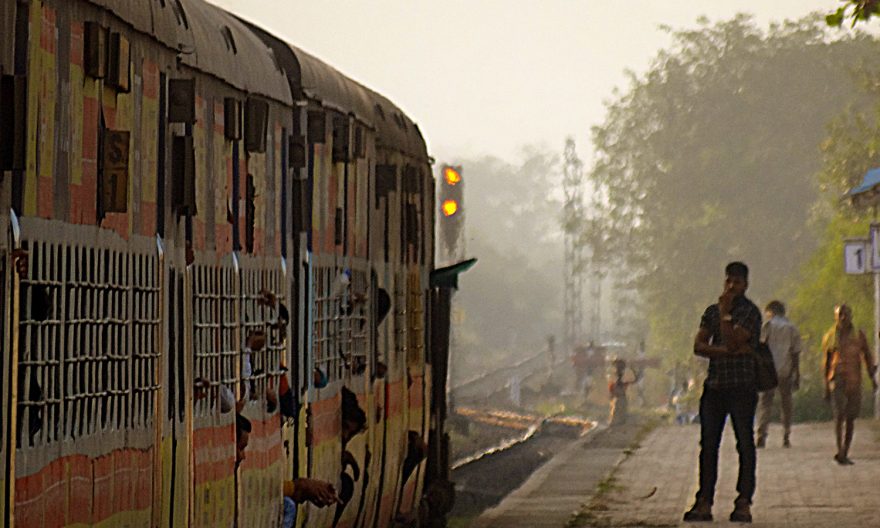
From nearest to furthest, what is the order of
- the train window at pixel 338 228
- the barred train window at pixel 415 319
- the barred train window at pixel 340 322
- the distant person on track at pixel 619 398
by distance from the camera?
1. the barred train window at pixel 340 322
2. the train window at pixel 338 228
3. the barred train window at pixel 415 319
4. the distant person on track at pixel 619 398

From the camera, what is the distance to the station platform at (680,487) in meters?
14.5

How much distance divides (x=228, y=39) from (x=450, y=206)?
15241 mm

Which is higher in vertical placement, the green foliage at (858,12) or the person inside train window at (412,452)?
the green foliage at (858,12)

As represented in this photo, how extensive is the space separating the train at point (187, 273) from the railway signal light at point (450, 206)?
35.9ft

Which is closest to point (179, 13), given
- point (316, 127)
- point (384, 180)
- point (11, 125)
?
point (11, 125)

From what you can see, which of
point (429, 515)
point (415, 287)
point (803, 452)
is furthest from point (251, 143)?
point (803, 452)

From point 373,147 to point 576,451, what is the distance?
1406 centimetres

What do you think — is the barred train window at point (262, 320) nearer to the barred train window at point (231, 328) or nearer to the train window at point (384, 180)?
the barred train window at point (231, 328)

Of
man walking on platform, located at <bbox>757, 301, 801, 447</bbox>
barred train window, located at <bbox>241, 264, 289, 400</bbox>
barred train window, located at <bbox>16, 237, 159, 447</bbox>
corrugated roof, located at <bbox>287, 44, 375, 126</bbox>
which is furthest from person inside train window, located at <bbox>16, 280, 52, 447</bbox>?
man walking on platform, located at <bbox>757, 301, 801, 447</bbox>

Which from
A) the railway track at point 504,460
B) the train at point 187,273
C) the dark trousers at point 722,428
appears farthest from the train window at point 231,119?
the railway track at point 504,460

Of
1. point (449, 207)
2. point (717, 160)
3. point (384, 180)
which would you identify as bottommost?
point (384, 180)

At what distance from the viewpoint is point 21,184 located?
5348mm

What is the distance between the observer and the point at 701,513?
1380 centimetres

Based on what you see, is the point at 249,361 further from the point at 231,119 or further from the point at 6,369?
the point at 6,369
